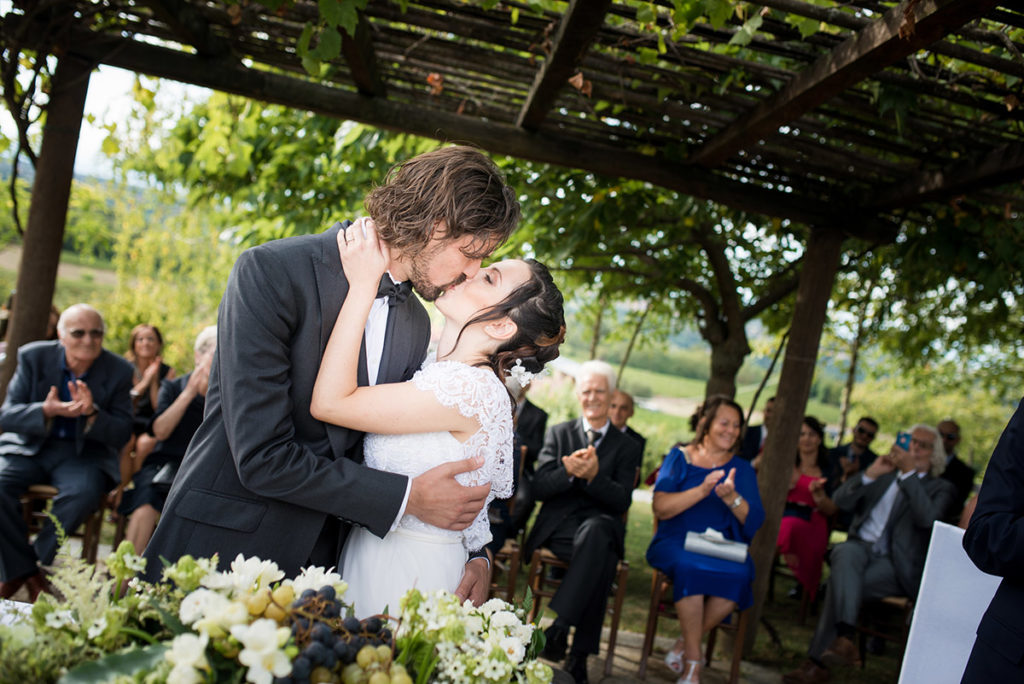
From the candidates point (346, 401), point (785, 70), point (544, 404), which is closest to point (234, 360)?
point (346, 401)

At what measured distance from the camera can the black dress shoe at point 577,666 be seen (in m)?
5.15

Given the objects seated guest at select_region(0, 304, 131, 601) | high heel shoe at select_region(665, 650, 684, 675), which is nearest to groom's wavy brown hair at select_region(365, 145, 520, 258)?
seated guest at select_region(0, 304, 131, 601)

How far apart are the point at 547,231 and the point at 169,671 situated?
537 cm

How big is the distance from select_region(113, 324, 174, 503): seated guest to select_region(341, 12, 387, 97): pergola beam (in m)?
2.70

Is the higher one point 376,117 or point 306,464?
point 376,117

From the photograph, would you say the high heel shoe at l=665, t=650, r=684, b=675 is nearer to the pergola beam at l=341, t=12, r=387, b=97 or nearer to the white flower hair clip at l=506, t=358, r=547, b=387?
the white flower hair clip at l=506, t=358, r=547, b=387

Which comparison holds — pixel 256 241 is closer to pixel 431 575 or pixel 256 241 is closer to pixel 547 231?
pixel 547 231

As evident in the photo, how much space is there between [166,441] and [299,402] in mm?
4144

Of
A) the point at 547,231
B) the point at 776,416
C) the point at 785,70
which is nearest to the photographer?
the point at 785,70

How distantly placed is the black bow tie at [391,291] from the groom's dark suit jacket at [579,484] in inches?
140

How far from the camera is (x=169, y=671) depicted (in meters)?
1.23

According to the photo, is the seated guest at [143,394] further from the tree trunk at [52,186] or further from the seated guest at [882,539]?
the seated guest at [882,539]

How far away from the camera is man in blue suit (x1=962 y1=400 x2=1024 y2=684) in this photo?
232 cm

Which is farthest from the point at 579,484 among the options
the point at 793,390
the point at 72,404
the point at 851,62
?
the point at 851,62
